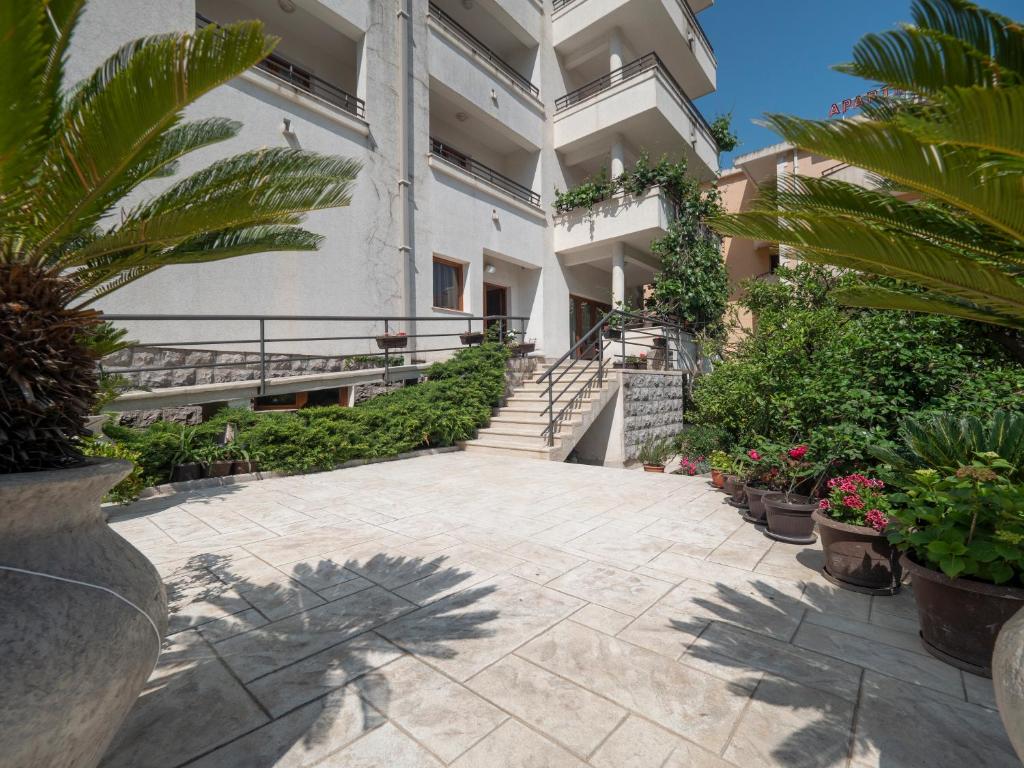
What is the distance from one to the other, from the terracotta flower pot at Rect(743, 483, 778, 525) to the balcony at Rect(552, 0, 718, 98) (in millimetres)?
12708

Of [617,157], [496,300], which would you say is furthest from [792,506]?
[617,157]

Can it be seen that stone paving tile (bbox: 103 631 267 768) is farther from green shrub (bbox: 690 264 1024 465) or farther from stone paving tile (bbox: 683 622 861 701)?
green shrub (bbox: 690 264 1024 465)

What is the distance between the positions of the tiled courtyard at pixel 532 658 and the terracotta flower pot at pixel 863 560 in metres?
0.10

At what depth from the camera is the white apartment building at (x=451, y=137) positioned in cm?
744

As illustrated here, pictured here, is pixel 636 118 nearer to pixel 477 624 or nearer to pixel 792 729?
pixel 477 624

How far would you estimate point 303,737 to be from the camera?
1.63 meters

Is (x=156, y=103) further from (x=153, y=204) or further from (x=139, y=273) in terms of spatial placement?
(x=139, y=273)

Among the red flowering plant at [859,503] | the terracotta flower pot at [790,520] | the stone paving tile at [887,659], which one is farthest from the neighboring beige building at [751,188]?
the stone paving tile at [887,659]

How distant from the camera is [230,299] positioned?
7270mm

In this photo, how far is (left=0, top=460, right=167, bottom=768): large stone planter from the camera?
108 cm

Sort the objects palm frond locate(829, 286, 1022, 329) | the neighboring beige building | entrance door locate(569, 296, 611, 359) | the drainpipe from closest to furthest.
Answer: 1. palm frond locate(829, 286, 1022, 329)
2. the drainpipe
3. entrance door locate(569, 296, 611, 359)
4. the neighboring beige building

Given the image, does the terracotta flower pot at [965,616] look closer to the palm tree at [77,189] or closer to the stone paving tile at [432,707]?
the stone paving tile at [432,707]

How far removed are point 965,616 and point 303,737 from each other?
272cm

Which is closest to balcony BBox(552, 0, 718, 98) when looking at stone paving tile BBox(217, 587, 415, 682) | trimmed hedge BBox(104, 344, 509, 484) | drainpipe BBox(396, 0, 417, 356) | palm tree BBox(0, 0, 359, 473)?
drainpipe BBox(396, 0, 417, 356)
